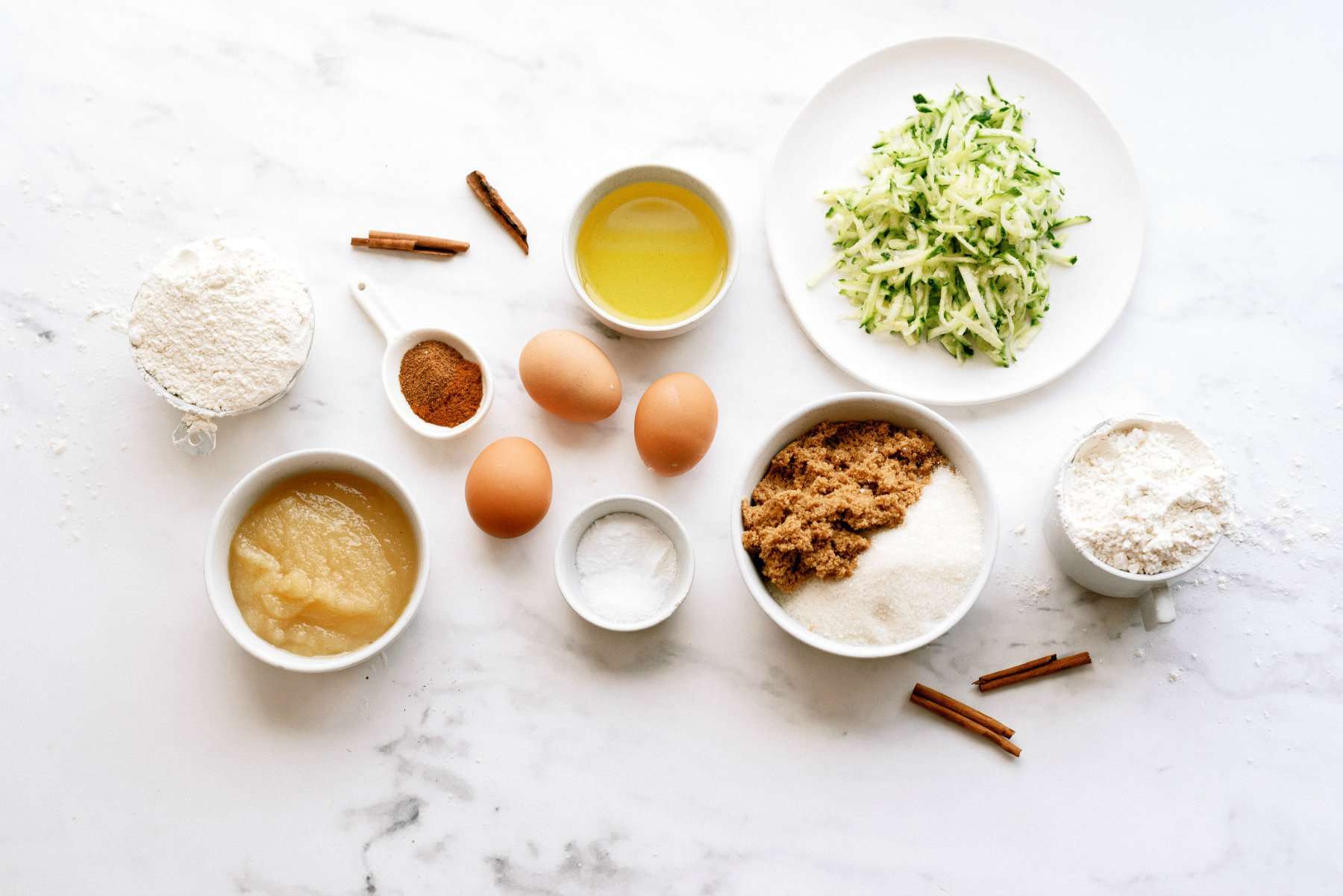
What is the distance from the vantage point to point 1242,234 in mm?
2174

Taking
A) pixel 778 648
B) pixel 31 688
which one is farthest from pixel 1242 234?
pixel 31 688

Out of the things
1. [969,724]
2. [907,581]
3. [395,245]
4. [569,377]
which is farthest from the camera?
[395,245]

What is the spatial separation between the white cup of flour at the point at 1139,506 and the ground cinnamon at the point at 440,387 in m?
1.22

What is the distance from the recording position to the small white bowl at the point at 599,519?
194cm

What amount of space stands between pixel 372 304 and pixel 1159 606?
176 cm

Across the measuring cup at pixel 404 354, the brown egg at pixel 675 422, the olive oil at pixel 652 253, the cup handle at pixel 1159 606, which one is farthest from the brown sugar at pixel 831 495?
the measuring cup at pixel 404 354

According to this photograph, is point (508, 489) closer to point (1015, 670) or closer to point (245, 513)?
point (245, 513)

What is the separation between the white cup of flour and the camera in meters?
1.84

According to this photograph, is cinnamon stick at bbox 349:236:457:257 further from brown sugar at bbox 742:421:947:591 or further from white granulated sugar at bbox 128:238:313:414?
brown sugar at bbox 742:421:947:591

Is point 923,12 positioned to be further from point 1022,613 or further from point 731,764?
point 731,764

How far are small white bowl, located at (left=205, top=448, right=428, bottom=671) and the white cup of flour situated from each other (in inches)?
50.6

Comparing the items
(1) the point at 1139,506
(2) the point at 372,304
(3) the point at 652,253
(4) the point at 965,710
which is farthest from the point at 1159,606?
(2) the point at 372,304

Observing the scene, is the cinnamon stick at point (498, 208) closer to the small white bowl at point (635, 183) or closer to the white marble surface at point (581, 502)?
the white marble surface at point (581, 502)

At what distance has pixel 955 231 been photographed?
1993 millimetres
